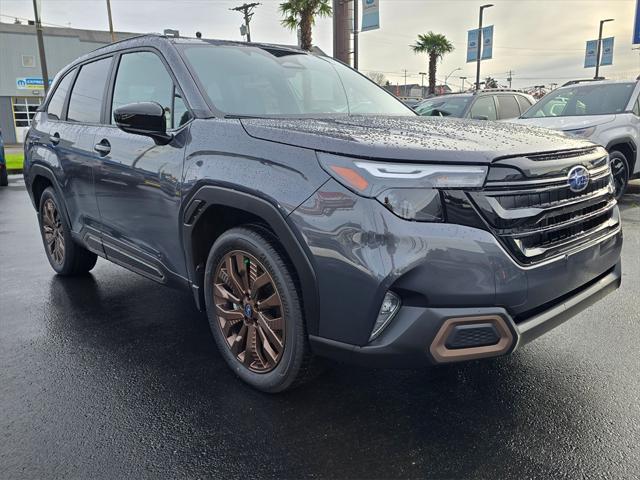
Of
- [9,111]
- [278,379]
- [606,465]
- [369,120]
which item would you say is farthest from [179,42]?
[9,111]

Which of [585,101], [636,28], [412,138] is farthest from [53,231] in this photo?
[636,28]

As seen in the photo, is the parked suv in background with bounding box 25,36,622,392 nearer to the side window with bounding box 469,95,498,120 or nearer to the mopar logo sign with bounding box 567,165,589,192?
the mopar logo sign with bounding box 567,165,589,192

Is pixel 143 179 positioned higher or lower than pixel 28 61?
lower

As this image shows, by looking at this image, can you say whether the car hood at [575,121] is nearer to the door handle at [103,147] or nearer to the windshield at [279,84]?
the windshield at [279,84]

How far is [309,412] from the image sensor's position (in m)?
2.63

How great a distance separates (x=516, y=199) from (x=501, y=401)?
107 centimetres

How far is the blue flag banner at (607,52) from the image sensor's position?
36594mm

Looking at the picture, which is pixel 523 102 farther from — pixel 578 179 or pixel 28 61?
pixel 28 61

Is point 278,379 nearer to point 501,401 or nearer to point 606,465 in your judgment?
point 501,401

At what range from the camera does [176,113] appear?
3.13 metres

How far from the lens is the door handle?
11.9 ft

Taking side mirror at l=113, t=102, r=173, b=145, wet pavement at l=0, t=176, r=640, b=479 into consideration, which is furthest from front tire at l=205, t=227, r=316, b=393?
side mirror at l=113, t=102, r=173, b=145

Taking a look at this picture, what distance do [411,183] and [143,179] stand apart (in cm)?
179

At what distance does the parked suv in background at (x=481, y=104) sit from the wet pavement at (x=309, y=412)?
6.12m
